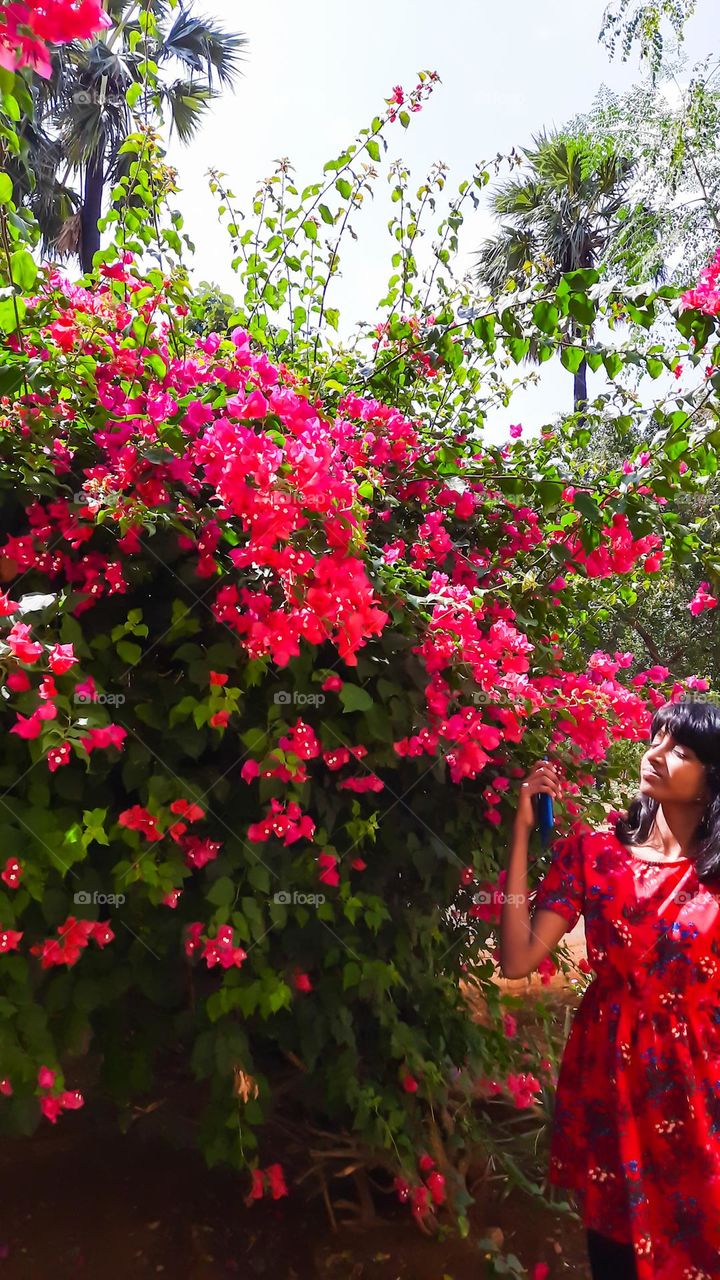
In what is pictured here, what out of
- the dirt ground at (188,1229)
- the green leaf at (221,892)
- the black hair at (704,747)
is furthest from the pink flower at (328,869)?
the dirt ground at (188,1229)

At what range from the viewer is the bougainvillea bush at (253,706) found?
1878 mm

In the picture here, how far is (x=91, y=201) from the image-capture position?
554 inches

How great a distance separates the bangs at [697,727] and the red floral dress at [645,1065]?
0.73 ft

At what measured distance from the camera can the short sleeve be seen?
1964 millimetres

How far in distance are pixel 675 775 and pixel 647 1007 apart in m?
0.45

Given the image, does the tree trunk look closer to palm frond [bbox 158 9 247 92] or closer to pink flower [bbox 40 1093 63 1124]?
palm frond [bbox 158 9 247 92]

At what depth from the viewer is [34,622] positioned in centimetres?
187

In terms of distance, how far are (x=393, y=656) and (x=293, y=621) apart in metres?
0.47

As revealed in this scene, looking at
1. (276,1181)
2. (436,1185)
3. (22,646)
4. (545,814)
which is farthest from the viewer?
(436,1185)

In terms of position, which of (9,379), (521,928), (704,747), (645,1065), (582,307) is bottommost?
(645,1065)

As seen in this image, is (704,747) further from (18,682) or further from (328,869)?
(18,682)

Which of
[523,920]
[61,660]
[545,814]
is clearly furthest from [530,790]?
[61,660]

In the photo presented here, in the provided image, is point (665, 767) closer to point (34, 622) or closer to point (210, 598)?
point (210, 598)

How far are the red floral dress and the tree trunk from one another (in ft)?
46.1
